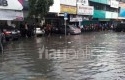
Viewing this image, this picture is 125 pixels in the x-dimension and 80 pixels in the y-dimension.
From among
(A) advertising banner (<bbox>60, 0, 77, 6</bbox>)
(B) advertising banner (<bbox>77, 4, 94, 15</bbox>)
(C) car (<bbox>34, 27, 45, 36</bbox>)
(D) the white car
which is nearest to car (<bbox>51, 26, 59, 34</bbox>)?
(A) advertising banner (<bbox>60, 0, 77, 6</bbox>)

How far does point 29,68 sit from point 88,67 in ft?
8.16

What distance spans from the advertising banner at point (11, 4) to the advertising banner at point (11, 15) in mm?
571

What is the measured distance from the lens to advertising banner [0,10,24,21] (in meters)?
40.7

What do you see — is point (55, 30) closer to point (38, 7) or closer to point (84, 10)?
point (38, 7)

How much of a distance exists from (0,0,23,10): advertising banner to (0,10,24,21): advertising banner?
0.57 metres

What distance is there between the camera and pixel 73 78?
42.5 feet

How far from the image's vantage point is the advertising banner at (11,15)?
40.7 m

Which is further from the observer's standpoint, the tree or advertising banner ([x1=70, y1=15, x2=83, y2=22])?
advertising banner ([x1=70, y1=15, x2=83, y2=22])

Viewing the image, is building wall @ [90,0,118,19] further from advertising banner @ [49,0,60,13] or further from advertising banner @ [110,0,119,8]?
advertising banner @ [49,0,60,13]

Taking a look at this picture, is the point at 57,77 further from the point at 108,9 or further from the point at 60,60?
the point at 108,9

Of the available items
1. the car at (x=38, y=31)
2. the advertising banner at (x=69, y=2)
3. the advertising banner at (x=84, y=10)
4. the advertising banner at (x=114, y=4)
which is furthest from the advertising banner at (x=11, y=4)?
the advertising banner at (x=114, y=4)

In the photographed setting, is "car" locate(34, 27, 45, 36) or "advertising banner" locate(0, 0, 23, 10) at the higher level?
"advertising banner" locate(0, 0, 23, 10)

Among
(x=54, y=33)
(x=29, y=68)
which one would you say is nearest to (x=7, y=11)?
(x=54, y=33)

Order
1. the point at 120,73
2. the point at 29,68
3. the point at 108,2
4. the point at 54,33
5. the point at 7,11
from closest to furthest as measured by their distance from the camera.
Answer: the point at 120,73, the point at 29,68, the point at 7,11, the point at 54,33, the point at 108,2
